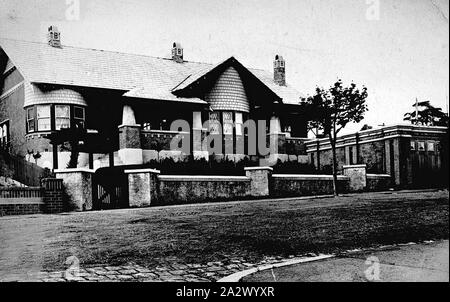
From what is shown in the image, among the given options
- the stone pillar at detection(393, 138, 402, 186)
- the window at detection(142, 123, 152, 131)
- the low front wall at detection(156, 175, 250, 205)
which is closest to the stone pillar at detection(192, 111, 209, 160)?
the low front wall at detection(156, 175, 250, 205)

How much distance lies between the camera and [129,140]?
53.6ft

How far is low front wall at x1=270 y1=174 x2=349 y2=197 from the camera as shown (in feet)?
43.1

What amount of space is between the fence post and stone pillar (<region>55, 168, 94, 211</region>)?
180 mm

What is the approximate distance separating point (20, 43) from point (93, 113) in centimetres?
680

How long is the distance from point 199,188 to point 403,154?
739 centimetres

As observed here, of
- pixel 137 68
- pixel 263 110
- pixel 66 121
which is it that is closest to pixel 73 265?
pixel 66 121

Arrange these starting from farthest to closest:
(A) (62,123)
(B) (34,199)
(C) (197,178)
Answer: (C) (197,178)
(B) (34,199)
(A) (62,123)

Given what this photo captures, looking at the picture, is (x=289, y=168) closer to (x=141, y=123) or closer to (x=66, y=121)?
(x=66, y=121)

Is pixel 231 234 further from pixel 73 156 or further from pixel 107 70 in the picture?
pixel 73 156

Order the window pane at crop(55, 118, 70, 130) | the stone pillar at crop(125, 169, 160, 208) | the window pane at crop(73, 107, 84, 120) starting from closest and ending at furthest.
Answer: the window pane at crop(55, 118, 70, 130), the window pane at crop(73, 107, 84, 120), the stone pillar at crop(125, 169, 160, 208)

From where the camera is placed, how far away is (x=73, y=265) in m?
6.36

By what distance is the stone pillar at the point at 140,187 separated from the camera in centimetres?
1312

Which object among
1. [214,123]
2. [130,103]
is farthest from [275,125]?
[130,103]

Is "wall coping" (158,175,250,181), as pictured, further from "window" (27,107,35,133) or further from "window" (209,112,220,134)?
"window" (27,107,35,133)
